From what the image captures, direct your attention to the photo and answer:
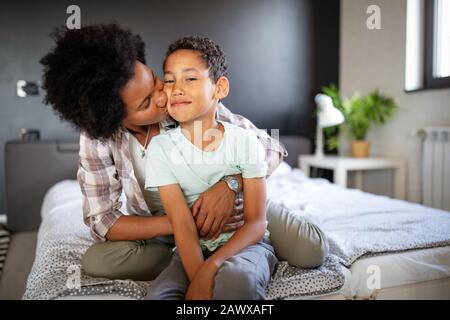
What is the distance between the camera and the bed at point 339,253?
2.33ft

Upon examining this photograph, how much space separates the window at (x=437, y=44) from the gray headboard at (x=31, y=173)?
1.84 meters

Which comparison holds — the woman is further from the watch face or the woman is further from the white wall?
the white wall

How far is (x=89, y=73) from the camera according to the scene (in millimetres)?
649

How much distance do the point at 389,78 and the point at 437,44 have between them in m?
0.55

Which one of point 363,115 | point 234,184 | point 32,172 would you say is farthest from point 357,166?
point 32,172

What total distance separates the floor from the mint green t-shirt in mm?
920

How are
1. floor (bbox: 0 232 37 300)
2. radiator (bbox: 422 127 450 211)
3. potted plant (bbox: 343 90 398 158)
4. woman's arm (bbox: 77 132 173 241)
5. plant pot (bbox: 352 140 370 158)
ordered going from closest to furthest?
woman's arm (bbox: 77 132 173 241)
radiator (bbox: 422 127 450 211)
floor (bbox: 0 232 37 300)
potted plant (bbox: 343 90 398 158)
plant pot (bbox: 352 140 370 158)

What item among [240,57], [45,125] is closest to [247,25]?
[240,57]

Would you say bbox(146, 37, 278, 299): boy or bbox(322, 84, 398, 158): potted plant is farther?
bbox(322, 84, 398, 158): potted plant

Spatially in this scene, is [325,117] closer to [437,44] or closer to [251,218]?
[437,44]

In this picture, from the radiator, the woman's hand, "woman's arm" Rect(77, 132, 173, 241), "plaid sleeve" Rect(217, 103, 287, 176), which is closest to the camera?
the woman's hand

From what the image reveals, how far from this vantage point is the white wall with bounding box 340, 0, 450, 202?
868mm

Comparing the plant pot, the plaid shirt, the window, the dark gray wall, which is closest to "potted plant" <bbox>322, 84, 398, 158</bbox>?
the plant pot
